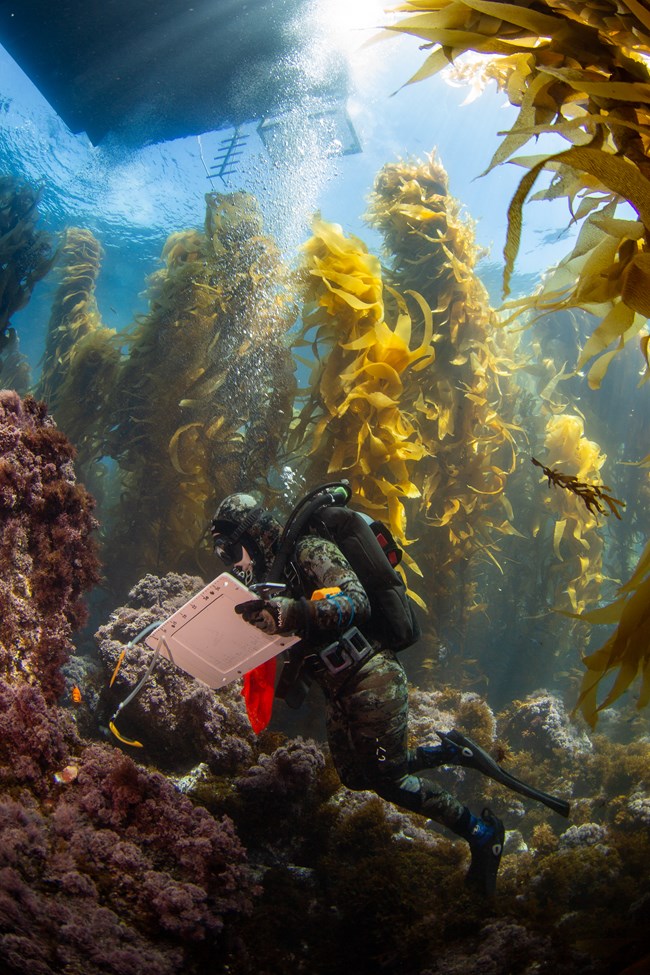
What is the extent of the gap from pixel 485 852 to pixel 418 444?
3071mm

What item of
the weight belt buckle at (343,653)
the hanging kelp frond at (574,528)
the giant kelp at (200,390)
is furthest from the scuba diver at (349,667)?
the hanging kelp frond at (574,528)

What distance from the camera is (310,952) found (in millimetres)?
1435

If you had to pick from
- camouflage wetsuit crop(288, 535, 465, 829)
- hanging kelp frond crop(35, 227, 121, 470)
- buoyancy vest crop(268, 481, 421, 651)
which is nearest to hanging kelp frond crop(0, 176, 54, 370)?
hanging kelp frond crop(35, 227, 121, 470)

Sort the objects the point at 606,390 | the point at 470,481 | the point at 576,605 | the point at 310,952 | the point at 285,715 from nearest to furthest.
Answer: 1. the point at 310,952
2. the point at 285,715
3. the point at 470,481
4. the point at 576,605
5. the point at 606,390

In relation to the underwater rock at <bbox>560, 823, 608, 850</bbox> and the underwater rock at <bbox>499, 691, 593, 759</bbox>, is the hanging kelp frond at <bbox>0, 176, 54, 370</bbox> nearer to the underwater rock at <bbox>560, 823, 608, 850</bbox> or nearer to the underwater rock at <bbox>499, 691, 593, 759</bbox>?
the underwater rock at <bbox>560, 823, 608, 850</bbox>

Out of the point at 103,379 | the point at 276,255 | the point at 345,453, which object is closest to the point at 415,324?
the point at 276,255

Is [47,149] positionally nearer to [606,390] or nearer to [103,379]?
[103,379]

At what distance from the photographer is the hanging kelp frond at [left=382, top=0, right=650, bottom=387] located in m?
1.26

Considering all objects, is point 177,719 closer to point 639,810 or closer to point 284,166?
point 639,810

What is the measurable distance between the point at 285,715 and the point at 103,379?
4.88m

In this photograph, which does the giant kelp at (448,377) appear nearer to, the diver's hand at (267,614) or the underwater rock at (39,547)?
the diver's hand at (267,614)

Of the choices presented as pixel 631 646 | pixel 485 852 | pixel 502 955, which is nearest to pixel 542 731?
pixel 485 852

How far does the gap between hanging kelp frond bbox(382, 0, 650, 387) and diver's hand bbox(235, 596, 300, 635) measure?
164 cm

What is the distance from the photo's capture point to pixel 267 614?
2.14 metres
